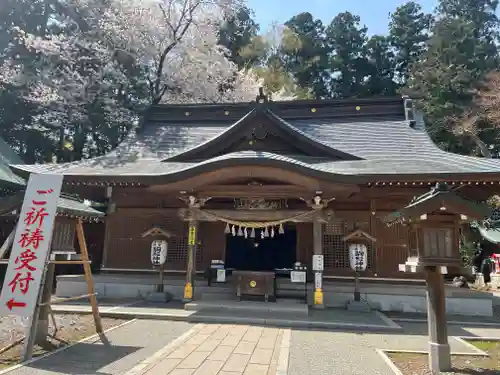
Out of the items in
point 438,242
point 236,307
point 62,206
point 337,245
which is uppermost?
point 62,206

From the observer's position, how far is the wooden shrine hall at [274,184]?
10.2 m

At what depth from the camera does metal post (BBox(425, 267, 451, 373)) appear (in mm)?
5363

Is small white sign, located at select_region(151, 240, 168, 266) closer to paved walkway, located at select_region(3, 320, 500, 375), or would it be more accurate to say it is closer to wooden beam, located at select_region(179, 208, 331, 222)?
wooden beam, located at select_region(179, 208, 331, 222)

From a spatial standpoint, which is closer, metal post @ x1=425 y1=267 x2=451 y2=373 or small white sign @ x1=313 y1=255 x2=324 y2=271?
metal post @ x1=425 y1=267 x2=451 y2=373

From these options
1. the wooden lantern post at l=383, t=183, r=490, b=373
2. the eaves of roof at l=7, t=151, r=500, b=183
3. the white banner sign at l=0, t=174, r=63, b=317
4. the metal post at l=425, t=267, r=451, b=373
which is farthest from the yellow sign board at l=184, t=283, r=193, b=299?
the metal post at l=425, t=267, r=451, b=373

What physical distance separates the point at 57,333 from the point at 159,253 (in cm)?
444

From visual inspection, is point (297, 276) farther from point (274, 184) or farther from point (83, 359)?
point (83, 359)

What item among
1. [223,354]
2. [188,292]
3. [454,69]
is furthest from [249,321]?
[454,69]

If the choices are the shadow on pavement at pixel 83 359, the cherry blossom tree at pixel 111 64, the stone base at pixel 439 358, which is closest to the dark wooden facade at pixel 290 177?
the stone base at pixel 439 358

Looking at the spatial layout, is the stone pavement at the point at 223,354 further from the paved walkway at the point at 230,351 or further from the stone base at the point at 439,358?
the stone base at the point at 439,358

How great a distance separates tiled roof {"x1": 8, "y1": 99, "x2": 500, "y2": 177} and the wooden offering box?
3159 millimetres

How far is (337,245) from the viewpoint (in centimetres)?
1182

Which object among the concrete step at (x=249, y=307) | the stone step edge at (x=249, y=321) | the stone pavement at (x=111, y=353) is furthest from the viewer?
→ the concrete step at (x=249, y=307)

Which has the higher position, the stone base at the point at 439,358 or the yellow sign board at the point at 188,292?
the yellow sign board at the point at 188,292
